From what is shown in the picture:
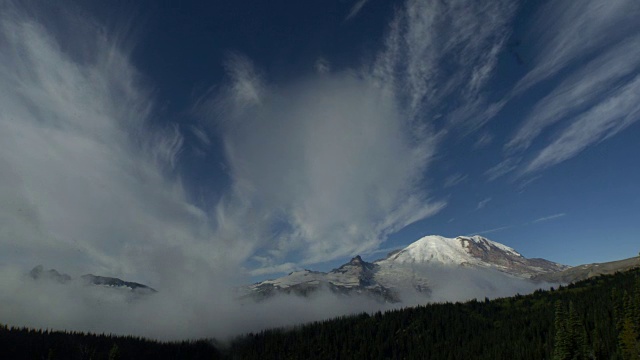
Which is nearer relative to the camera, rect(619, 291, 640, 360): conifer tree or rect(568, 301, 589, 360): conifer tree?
rect(568, 301, 589, 360): conifer tree

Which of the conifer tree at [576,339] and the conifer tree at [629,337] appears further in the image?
the conifer tree at [629,337]

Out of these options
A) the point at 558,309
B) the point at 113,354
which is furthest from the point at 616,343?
the point at 113,354

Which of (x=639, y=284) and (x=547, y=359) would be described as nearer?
(x=639, y=284)

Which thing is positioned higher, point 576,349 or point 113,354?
point 113,354

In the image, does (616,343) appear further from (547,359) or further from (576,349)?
(576,349)

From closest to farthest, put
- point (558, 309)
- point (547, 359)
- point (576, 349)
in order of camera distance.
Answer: point (576, 349)
point (558, 309)
point (547, 359)

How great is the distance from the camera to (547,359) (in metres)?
198

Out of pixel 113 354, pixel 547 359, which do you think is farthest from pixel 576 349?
pixel 113 354

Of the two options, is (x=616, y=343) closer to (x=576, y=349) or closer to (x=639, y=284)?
(x=639, y=284)

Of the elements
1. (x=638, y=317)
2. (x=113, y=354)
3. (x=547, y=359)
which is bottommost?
(x=547, y=359)

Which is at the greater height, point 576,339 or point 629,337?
point 576,339

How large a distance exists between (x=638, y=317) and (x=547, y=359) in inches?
2352

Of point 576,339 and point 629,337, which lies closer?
point 576,339

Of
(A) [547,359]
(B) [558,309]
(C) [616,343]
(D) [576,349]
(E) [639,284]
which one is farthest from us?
(A) [547,359]
